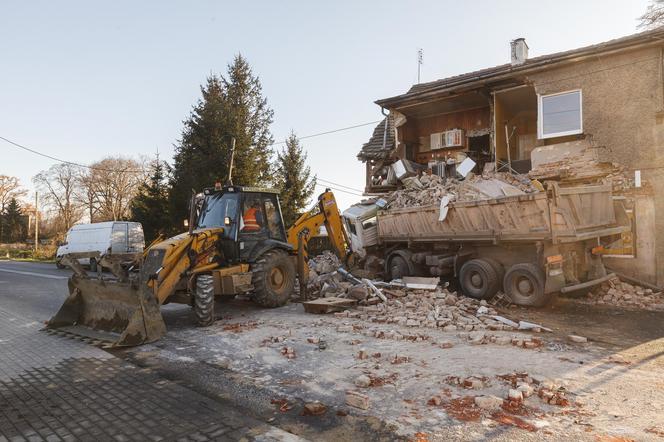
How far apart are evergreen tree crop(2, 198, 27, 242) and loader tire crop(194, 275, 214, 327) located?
5542cm

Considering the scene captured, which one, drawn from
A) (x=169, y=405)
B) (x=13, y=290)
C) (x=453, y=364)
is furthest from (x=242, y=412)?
(x=13, y=290)

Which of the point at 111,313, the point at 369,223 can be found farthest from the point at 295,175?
the point at 111,313

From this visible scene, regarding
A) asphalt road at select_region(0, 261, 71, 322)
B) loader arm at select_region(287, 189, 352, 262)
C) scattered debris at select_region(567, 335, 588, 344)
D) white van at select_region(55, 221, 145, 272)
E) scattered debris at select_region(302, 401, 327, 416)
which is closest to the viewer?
scattered debris at select_region(302, 401, 327, 416)

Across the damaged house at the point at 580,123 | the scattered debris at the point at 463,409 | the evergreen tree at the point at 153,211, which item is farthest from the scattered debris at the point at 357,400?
the evergreen tree at the point at 153,211

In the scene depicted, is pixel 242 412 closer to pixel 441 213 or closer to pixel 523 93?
pixel 441 213

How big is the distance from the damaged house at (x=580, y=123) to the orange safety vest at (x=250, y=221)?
345 inches

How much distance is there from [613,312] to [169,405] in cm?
880

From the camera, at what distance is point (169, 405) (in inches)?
163

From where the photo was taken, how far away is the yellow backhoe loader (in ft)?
22.4

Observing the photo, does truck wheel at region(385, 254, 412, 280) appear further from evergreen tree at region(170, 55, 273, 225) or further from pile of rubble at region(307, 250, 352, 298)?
evergreen tree at region(170, 55, 273, 225)

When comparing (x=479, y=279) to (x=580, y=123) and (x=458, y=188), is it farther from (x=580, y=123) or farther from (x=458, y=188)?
(x=580, y=123)

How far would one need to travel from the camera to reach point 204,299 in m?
7.48

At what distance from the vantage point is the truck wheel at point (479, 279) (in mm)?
9906

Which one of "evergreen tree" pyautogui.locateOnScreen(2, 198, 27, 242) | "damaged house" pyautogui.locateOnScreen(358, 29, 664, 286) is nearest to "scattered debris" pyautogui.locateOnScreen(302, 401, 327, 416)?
"damaged house" pyautogui.locateOnScreen(358, 29, 664, 286)
